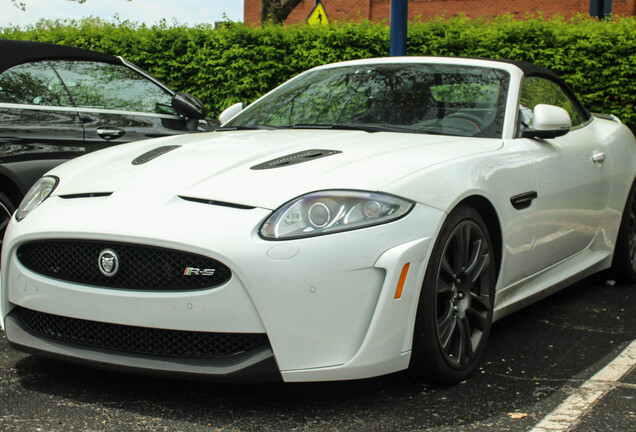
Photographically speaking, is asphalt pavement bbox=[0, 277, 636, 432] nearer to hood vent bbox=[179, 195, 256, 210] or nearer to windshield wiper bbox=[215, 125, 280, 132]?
hood vent bbox=[179, 195, 256, 210]

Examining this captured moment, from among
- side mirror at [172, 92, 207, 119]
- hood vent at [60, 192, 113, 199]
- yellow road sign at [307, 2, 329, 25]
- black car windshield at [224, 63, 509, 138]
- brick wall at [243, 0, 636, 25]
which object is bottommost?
hood vent at [60, 192, 113, 199]

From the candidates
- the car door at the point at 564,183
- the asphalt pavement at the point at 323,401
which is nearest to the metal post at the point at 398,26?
the car door at the point at 564,183

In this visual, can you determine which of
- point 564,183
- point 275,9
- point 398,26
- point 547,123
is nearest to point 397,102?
point 547,123

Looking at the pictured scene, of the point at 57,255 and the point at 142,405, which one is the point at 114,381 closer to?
the point at 142,405

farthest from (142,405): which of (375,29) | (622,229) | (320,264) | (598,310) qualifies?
(375,29)

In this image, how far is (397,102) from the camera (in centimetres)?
433

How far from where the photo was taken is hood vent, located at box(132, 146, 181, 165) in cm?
353

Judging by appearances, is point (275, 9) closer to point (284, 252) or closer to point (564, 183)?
point (564, 183)

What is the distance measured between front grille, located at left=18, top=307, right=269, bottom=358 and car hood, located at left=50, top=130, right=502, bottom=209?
0.49m

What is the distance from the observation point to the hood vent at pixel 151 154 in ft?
11.6

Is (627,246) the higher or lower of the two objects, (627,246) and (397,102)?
the lower

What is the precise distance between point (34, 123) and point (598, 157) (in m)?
3.33

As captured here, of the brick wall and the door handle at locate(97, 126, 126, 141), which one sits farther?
the brick wall

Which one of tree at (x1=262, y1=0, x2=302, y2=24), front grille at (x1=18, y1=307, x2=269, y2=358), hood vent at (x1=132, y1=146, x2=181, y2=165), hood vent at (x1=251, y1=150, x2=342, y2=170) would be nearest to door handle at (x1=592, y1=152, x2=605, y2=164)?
hood vent at (x1=251, y1=150, x2=342, y2=170)
